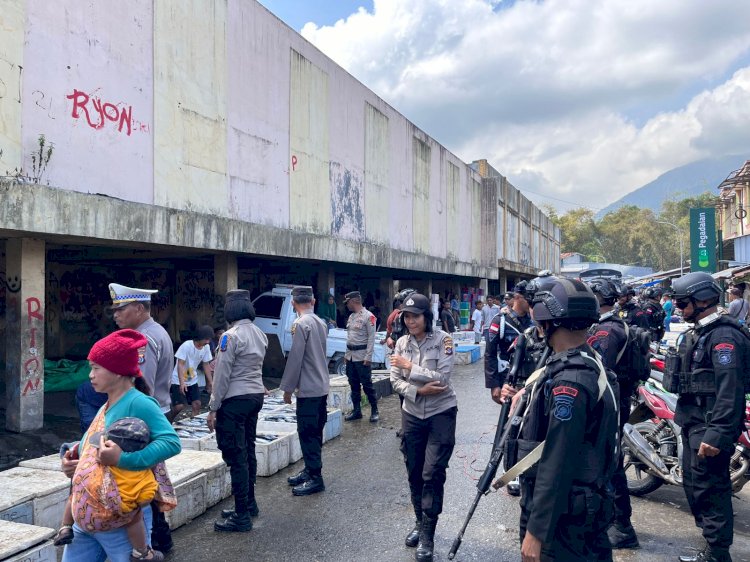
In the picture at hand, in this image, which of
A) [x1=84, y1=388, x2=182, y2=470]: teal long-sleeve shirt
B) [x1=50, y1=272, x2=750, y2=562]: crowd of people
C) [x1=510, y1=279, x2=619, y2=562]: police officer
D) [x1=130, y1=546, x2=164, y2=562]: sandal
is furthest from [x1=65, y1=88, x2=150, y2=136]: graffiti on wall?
[x1=510, y1=279, x2=619, y2=562]: police officer

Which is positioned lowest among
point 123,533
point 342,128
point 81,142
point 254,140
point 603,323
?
point 123,533

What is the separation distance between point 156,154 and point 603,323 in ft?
23.9

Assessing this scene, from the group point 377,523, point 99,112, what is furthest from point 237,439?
point 99,112

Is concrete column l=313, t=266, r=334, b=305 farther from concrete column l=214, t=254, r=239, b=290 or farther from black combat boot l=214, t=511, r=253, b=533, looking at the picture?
black combat boot l=214, t=511, r=253, b=533

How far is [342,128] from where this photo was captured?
49.3 ft

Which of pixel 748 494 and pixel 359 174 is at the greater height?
pixel 359 174

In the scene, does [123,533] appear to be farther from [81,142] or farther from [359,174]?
[359,174]

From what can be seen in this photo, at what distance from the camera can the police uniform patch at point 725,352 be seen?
3758 millimetres

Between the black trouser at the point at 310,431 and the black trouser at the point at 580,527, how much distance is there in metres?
3.25

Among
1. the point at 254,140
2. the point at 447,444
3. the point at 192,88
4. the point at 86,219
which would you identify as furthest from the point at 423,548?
the point at 254,140

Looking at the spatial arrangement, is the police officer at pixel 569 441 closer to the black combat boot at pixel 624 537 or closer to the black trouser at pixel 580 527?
the black trouser at pixel 580 527

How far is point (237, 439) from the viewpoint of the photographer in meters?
4.66

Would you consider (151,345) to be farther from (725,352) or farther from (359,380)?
(359,380)

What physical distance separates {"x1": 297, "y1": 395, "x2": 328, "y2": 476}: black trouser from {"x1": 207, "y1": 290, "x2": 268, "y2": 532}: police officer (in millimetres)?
702
